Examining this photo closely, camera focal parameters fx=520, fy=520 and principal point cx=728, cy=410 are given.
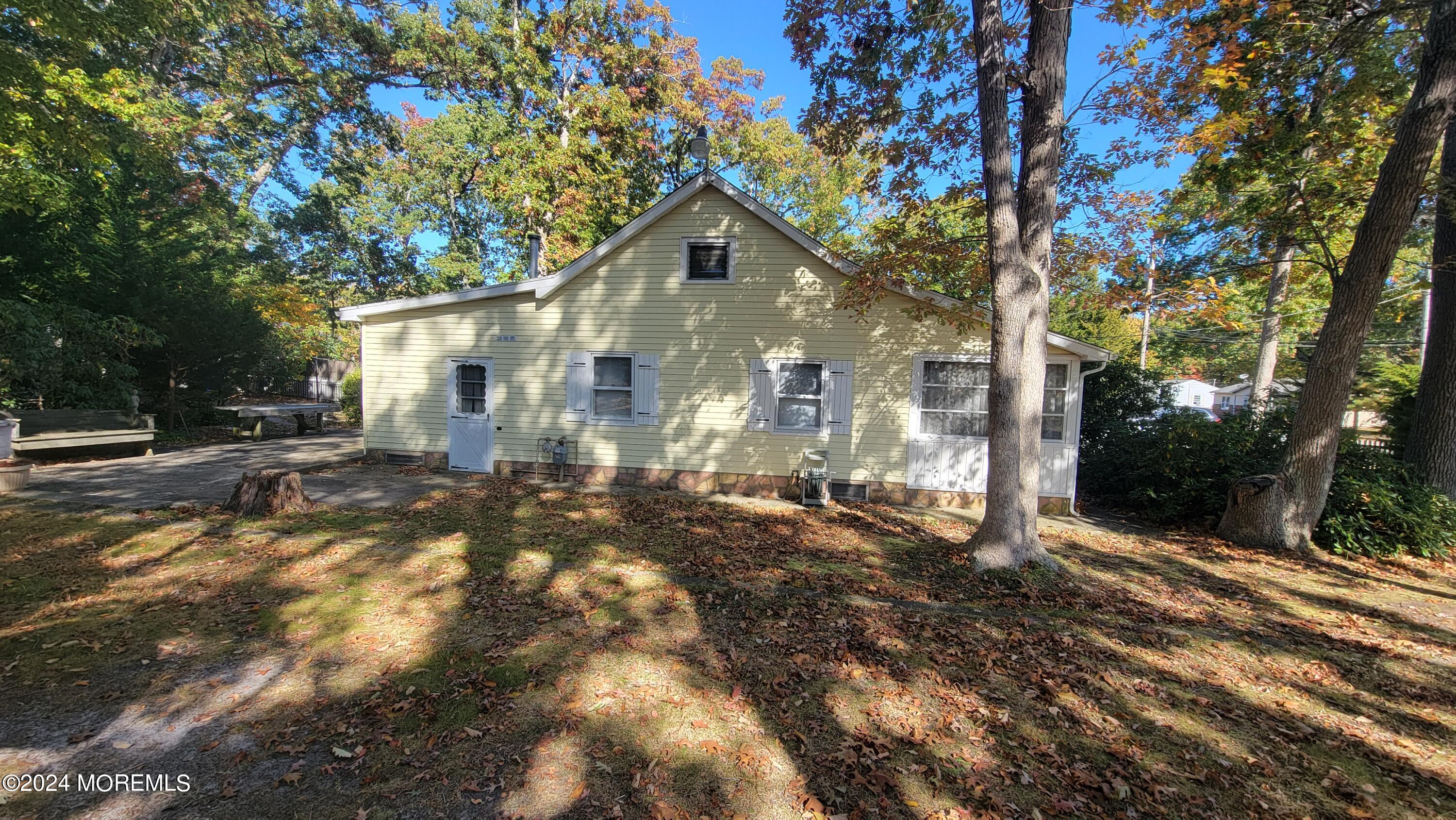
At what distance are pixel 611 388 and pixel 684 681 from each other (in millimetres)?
7305

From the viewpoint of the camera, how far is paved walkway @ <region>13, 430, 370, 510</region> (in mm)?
7461

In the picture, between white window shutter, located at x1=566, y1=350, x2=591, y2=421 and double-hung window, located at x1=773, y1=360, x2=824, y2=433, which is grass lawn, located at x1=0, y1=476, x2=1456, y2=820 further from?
white window shutter, located at x1=566, y1=350, x2=591, y2=421

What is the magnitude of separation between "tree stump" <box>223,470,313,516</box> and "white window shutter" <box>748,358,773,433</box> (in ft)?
22.7

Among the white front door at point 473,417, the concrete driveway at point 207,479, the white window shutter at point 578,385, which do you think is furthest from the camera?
the white front door at point 473,417

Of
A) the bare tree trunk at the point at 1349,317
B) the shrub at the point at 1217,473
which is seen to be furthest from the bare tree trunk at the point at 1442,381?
the bare tree trunk at the point at 1349,317

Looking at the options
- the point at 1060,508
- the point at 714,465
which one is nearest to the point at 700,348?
the point at 714,465

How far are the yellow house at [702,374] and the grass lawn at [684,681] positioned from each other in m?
3.39

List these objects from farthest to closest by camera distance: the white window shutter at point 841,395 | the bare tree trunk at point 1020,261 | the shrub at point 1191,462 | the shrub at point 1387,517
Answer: the white window shutter at point 841,395 → the shrub at point 1191,462 → the shrub at point 1387,517 → the bare tree trunk at point 1020,261

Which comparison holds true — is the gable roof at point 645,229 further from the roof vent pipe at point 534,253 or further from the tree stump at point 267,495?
the tree stump at point 267,495

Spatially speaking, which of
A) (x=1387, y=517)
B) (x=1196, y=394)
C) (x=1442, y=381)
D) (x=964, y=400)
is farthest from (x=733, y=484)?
(x=1196, y=394)

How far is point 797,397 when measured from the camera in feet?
32.1

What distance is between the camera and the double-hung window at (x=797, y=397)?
9.76 meters

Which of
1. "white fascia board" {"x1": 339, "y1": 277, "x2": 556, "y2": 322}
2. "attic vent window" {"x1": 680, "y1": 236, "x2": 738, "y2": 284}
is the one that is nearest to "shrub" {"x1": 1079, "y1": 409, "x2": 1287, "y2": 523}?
"attic vent window" {"x1": 680, "y1": 236, "x2": 738, "y2": 284}

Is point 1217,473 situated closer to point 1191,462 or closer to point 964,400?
point 1191,462
